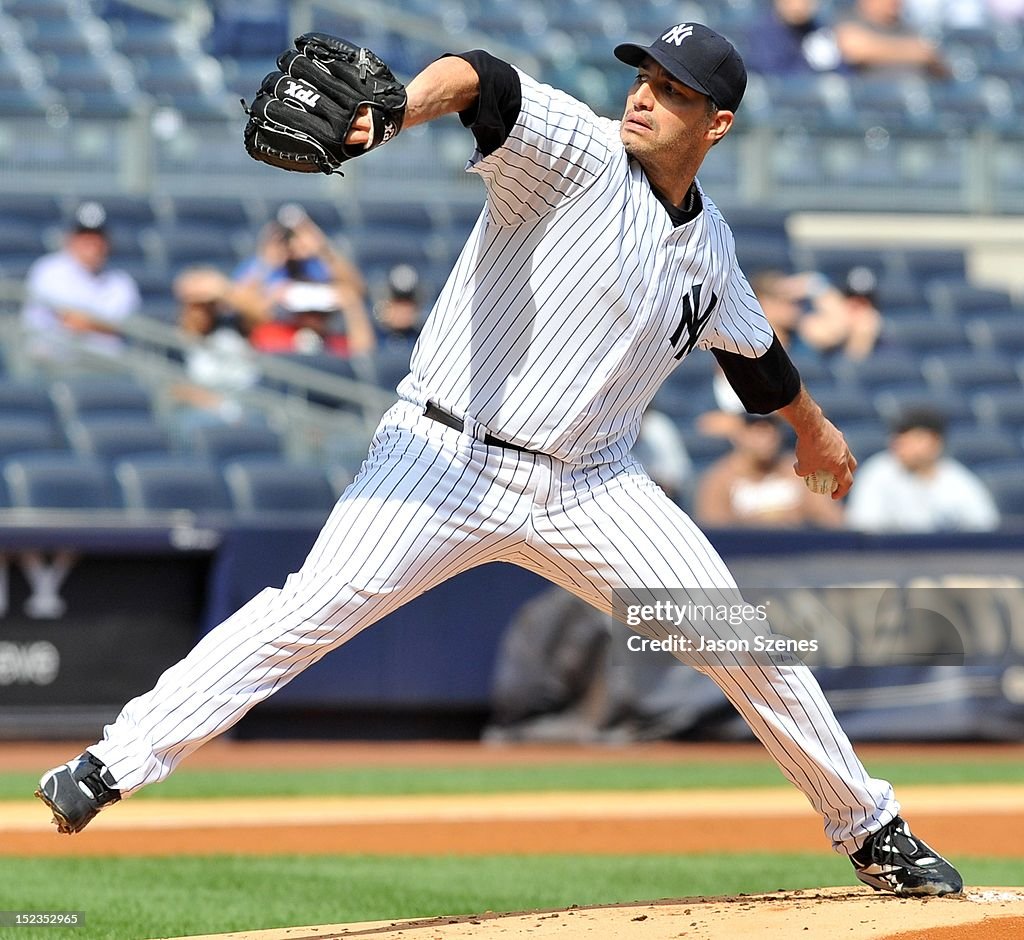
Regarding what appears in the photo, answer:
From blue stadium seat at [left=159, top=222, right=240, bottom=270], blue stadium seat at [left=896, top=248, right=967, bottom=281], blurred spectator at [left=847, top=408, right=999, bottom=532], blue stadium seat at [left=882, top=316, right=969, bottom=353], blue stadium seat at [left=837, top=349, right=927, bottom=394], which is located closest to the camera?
blurred spectator at [left=847, top=408, right=999, bottom=532]

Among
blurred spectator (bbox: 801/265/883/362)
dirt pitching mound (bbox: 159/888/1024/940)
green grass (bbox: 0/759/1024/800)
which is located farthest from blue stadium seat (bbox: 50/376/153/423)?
dirt pitching mound (bbox: 159/888/1024/940)

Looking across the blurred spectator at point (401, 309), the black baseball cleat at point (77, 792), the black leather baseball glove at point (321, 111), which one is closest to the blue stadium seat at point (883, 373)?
the blurred spectator at point (401, 309)

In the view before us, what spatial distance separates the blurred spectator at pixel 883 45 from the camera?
14375 mm

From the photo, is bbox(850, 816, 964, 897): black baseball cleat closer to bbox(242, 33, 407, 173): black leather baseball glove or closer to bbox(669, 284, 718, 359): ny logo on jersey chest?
bbox(669, 284, 718, 359): ny logo on jersey chest

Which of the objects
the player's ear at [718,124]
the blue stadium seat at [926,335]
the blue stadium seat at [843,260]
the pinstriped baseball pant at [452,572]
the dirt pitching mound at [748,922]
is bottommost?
the blue stadium seat at [926,335]

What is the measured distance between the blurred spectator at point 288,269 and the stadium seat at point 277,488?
1.48 m

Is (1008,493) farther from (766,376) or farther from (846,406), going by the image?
(766,376)

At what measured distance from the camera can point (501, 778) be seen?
25.7 ft

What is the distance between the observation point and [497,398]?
3.76m

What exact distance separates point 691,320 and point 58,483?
5.39 m

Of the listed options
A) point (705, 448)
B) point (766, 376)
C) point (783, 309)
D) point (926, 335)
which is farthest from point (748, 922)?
point (926, 335)

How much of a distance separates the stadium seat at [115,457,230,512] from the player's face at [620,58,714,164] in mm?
5457

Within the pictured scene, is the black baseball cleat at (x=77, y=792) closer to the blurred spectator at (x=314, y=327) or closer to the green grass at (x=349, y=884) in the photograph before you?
the green grass at (x=349, y=884)

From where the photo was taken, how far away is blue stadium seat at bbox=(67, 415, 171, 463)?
9094 millimetres
